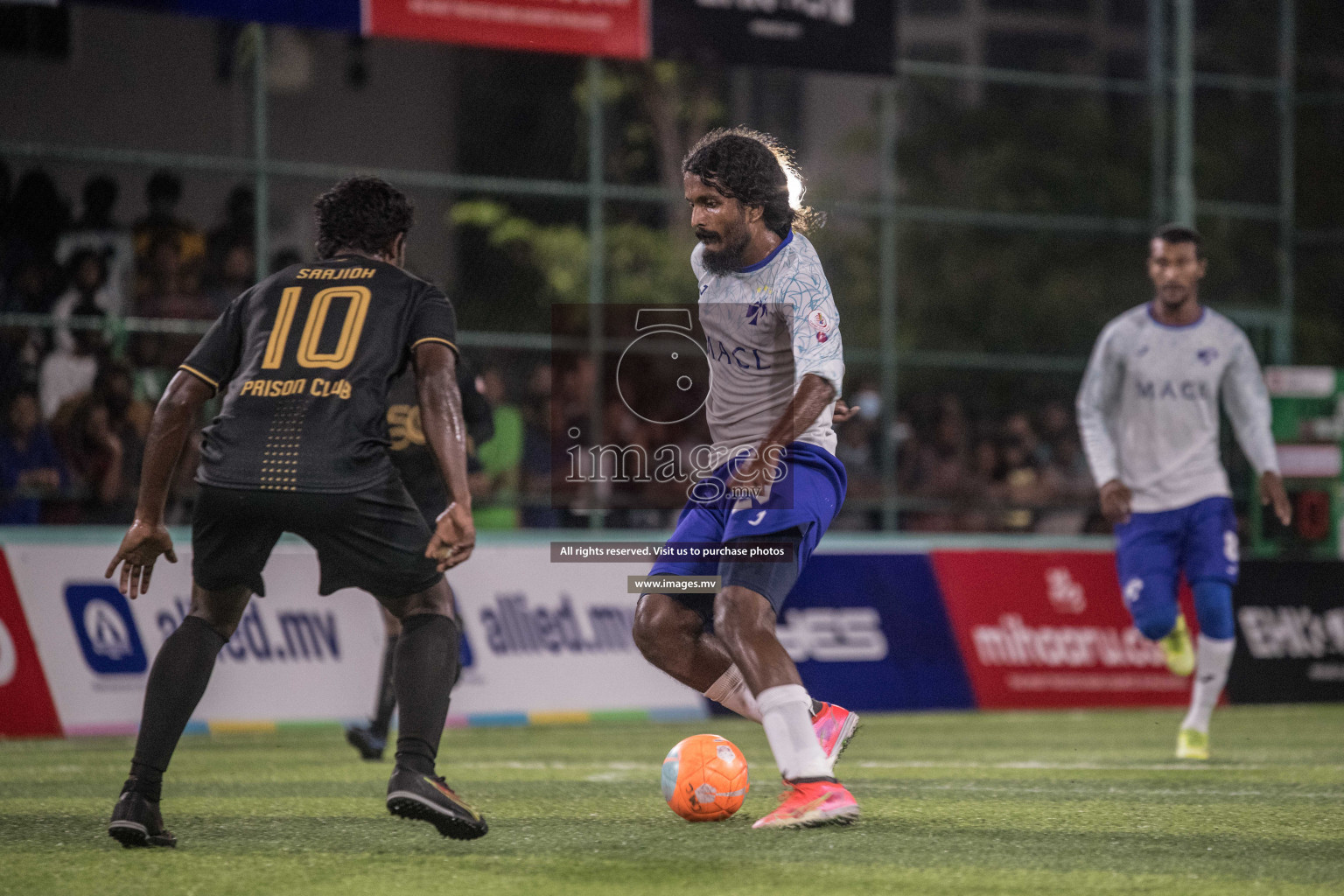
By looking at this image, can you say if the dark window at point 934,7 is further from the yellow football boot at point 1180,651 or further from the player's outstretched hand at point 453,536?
the player's outstretched hand at point 453,536

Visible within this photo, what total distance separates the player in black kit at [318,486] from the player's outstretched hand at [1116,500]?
4.62 m

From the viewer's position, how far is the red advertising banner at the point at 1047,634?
1255cm

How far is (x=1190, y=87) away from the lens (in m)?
15.5

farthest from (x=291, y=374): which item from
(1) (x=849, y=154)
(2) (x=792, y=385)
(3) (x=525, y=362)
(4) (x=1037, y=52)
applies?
(4) (x=1037, y=52)

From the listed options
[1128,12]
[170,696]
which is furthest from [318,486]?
[1128,12]

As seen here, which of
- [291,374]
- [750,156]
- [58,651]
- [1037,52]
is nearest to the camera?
[291,374]

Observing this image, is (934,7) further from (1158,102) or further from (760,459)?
(760,459)

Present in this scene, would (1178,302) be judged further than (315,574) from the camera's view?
No

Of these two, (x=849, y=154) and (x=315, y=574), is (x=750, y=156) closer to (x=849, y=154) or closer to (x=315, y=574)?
(x=315, y=574)

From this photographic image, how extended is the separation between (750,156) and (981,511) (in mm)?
9645

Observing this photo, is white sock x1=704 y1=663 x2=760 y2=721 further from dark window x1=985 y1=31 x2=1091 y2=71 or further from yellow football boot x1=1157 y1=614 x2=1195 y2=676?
dark window x1=985 y1=31 x2=1091 y2=71

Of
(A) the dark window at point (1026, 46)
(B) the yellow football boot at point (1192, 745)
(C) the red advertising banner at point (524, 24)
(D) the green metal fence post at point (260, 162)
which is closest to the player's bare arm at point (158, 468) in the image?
(B) the yellow football boot at point (1192, 745)

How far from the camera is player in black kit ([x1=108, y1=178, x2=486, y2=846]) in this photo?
16.1ft

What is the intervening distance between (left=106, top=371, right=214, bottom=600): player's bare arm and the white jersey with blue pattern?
1.61 meters
